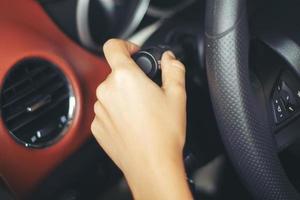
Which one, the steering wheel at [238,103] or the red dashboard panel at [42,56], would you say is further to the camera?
the red dashboard panel at [42,56]

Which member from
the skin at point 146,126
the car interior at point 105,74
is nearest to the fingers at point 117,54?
the skin at point 146,126

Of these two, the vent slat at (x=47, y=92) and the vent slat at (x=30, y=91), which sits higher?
the vent slat at (x=30, y=91)

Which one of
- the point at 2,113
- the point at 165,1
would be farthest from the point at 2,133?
the point at 165,1

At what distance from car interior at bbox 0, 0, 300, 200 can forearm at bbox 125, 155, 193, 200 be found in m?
0.09

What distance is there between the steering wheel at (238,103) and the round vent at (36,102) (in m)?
0.32

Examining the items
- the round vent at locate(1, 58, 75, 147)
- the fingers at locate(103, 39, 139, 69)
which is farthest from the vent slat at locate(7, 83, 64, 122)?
the fingers at locate(103, 39, 139, 69)

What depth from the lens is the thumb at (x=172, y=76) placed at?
75 centimetres

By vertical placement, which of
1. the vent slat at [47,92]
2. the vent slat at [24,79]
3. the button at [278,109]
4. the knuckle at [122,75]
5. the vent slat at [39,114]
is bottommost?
the button at [278,109]

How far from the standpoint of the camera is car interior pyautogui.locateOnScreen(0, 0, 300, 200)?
732 mm

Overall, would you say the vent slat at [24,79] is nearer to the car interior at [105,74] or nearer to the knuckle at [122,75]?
the car interior at [105,74]

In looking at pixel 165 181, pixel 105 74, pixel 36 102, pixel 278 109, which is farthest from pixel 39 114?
pixel 278 109

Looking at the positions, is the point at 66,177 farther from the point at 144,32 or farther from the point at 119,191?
the point at 144,32

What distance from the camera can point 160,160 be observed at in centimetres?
72

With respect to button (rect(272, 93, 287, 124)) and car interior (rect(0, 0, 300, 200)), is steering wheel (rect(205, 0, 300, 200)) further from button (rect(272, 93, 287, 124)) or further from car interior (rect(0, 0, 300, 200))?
button (rect(272, 93, 287, 124))
